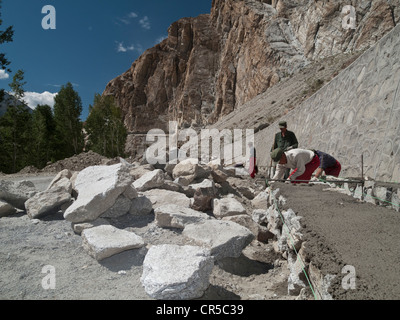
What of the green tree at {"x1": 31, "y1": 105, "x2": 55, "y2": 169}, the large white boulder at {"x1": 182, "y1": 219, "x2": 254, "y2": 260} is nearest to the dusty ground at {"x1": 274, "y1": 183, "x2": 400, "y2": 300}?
the large white boulder at {"x1": 182, "y1": 219, "x2": 254, "y2": 260}

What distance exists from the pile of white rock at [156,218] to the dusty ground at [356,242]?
1057mm

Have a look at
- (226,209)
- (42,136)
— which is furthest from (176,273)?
(42,136)

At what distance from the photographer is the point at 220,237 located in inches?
127

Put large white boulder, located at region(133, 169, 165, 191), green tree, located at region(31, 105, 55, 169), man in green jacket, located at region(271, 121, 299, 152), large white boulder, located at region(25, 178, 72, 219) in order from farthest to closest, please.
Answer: green tree, located at region(31, 105, 55, 169) < man in green jacket, located at region(271, 121, 299, 152) < large white boulder, located at region(133, 169, 165, 191) < large white boulder, located at region(25, 178, 72, 219)

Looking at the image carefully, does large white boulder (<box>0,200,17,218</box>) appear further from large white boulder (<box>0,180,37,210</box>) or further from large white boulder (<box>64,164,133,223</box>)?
large white boulder (<box>64,164,133,223</box>)

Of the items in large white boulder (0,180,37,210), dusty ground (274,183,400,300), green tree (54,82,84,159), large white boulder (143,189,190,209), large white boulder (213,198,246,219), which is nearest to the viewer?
dusty ground (274,183,400,300)

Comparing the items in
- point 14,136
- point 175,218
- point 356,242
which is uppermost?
point 14,136

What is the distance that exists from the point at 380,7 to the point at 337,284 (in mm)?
25524

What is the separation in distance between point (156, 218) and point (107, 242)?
110 cm

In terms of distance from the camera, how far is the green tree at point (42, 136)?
728 inches

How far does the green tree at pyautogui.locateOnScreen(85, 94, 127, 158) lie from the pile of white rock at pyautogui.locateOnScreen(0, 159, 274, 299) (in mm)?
19006

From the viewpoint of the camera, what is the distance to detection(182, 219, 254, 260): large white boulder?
309 centimetres

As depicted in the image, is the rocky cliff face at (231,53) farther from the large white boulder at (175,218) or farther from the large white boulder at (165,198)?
the large white boulder at (175,218)

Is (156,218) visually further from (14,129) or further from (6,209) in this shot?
(14,129)
